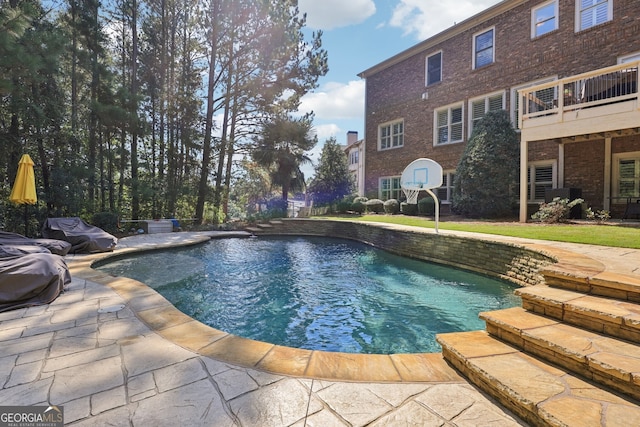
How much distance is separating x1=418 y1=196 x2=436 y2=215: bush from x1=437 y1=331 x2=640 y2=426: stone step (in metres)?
11.7

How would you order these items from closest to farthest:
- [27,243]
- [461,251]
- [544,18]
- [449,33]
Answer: [27,243] → [461,251] → [544,18] → [449,33]

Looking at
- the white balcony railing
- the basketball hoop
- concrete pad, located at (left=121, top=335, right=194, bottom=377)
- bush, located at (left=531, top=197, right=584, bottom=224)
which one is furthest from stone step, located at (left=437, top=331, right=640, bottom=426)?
the white balcony railing

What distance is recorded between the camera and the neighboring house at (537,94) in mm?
8375

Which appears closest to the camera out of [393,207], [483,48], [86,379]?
[86,379]

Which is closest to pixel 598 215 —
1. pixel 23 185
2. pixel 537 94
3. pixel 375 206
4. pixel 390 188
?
pixel 537 94

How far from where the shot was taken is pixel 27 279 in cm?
336

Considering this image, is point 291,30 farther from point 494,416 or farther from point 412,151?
point 494,416

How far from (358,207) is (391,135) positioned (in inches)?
182

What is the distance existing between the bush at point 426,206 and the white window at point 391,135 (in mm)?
4193

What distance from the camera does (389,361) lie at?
2.18 meters

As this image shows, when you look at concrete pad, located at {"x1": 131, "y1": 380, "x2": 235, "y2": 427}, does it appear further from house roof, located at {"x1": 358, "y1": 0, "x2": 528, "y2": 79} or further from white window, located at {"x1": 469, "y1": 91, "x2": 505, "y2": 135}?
house roof, located at {"x1": 358, "y1": 0, "x2": 528, "y2": 79}

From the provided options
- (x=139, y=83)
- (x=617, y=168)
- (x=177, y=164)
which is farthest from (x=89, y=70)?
(x=617, y=168)

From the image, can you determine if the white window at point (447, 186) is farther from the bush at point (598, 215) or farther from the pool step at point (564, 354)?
the pool step at point (564, 354)

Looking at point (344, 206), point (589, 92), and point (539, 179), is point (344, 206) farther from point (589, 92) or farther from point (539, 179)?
point (589, 92)
